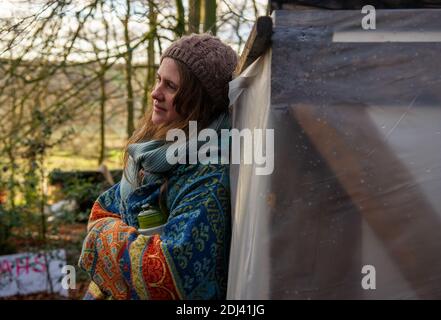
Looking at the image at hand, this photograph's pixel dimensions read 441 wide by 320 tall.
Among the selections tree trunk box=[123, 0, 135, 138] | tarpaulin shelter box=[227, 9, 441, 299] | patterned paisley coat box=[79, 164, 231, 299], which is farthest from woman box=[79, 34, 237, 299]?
tree trunk box=[123, 0, 135, 138]

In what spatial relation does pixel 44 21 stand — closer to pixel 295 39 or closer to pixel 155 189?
pixel 155 189

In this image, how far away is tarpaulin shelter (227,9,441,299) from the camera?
159 cm

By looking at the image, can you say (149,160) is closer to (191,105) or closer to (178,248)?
(191,105)

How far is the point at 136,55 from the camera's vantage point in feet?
19.7

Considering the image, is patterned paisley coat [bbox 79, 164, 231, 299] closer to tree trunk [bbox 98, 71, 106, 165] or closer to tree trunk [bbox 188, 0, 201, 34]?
tree trunk [bbox 188, 0, 201, 34]

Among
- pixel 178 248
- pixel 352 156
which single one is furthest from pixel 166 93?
pixel 352 156

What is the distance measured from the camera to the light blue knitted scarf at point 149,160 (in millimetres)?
2053

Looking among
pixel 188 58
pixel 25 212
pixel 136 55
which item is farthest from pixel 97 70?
pixel 188 58

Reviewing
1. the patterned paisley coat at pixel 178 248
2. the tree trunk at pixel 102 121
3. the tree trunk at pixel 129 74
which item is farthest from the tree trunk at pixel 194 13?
the patterned paisley coat at pixel 178 248

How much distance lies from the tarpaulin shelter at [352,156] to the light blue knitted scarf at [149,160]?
0.53 m

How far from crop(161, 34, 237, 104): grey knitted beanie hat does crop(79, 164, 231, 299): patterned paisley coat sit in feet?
0.96

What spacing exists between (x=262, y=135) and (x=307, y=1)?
364mm

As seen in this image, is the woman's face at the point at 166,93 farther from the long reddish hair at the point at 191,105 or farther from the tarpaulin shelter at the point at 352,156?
the tarpaulin shelter at the point at 352,156
